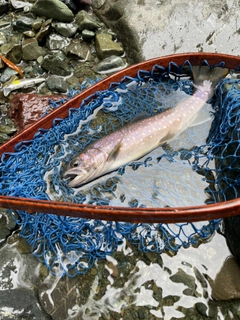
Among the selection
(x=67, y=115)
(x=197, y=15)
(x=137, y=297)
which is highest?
(x=197, y=15)

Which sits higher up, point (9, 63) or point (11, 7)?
point (11, 7)

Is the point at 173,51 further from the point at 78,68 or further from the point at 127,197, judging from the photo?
the point at 127,197

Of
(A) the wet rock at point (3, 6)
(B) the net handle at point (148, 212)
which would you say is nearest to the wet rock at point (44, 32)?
(A) the wet rock at point (3, 6)

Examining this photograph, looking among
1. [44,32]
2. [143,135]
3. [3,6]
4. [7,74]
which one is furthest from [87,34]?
[143,135]

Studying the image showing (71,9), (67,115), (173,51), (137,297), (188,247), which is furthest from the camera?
(71,9)

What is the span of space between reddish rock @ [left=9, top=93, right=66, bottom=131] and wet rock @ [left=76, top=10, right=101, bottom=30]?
1408 mm

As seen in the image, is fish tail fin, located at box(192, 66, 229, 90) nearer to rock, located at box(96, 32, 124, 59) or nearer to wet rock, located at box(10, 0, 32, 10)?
rock, located at box(96, 32, 124, 59)

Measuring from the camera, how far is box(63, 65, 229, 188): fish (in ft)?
11.5

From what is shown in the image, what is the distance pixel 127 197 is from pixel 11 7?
386cm

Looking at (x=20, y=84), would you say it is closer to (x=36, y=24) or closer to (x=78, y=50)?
(x=78, y=50)

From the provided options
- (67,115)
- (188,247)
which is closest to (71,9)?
(67,115)

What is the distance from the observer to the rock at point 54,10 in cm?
533

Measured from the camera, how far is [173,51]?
16.0 feet

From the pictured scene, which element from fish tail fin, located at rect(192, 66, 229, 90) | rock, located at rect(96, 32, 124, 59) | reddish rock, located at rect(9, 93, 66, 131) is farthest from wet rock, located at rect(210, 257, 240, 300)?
rock, located at rect(96, 32, 124, 59)
